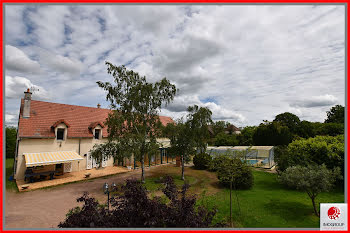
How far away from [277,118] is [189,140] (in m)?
41.1

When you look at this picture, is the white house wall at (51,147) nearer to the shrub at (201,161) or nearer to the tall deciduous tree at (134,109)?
the tall deciduous tree at (134,109)

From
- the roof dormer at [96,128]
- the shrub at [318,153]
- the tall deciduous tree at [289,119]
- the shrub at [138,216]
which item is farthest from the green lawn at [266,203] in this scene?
the tall deciduous tree at [289,119]

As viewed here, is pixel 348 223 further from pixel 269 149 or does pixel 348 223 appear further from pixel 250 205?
pixel 269 149

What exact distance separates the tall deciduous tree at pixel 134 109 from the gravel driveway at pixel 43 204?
5.08m

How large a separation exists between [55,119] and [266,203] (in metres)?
24.1

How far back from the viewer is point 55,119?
21.3 meters

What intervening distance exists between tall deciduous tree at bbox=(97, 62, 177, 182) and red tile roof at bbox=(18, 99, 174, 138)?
8647 millimetres

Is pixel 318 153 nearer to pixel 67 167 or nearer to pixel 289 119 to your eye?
pixel 67 167

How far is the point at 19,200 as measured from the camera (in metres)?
12.5

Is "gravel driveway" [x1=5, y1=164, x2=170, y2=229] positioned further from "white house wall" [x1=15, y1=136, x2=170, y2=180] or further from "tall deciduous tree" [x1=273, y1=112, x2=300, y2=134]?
"tall deciduous tree" [x1=273, y1=112, x2=300, y2=134]

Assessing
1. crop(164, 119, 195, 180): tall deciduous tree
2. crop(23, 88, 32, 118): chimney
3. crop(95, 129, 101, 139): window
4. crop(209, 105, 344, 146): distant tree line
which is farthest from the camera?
crop(209, 105, 344, 146): distant tree line

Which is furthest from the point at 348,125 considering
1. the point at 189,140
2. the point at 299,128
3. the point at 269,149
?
the point at 299,128

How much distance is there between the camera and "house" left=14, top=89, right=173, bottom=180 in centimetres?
1762
